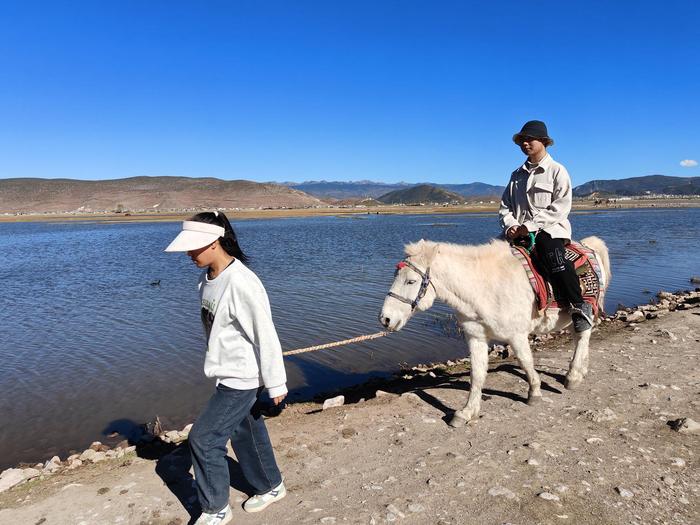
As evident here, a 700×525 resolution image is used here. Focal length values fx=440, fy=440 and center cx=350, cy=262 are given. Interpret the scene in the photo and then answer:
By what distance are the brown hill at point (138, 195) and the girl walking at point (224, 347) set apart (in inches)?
5723

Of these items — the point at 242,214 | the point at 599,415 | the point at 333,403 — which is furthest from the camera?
the point at 242,214

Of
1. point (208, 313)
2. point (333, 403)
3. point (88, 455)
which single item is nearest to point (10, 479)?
point (88, 455)

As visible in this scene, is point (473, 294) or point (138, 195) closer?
point (473, 294)

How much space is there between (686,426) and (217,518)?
5.07m

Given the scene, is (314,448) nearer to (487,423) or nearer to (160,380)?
(487,423)

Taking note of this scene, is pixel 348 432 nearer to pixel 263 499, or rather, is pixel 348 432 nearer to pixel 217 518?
pixel 263 499

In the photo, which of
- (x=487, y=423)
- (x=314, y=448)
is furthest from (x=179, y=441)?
(x=487, y=423)

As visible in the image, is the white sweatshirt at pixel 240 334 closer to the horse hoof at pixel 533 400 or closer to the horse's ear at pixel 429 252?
the horse's ear at pixel 429 252

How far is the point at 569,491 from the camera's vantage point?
13.0ft

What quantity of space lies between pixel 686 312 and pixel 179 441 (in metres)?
11.3

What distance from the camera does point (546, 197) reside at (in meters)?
5.71

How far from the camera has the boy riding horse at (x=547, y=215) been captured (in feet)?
18.1

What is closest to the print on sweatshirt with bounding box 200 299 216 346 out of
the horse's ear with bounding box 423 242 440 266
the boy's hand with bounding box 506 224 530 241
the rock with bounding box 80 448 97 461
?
the horse's ear with bounding box 423 242 440 266

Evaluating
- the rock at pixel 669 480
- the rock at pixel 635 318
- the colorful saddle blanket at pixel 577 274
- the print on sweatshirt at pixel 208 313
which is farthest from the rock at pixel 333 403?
the rock at pixel 635 318
